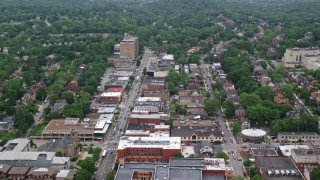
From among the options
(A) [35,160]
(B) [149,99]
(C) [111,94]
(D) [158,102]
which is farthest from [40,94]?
(A) [35,160]

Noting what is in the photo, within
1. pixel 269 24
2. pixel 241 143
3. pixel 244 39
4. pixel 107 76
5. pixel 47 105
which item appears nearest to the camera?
pixel 241 143

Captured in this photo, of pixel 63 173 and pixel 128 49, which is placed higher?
pixel 128 49

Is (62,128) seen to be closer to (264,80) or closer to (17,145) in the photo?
(17,145)

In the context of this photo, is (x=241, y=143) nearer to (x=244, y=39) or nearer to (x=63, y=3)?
(x=244, y=39)

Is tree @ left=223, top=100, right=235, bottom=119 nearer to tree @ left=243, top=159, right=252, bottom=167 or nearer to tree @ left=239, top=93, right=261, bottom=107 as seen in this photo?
tree @ left=239, top=93, right=261, bottom=107

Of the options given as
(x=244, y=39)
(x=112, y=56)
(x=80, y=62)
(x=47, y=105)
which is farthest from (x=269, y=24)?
(x=47, y=105)

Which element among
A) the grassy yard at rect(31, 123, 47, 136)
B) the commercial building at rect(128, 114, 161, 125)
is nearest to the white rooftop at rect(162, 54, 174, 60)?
the commercial building at rect(128, 114, 161, 125)

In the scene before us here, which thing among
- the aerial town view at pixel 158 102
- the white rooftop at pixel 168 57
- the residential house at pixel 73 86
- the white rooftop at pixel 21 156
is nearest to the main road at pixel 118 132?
the aerial town view at pixel 158 102
